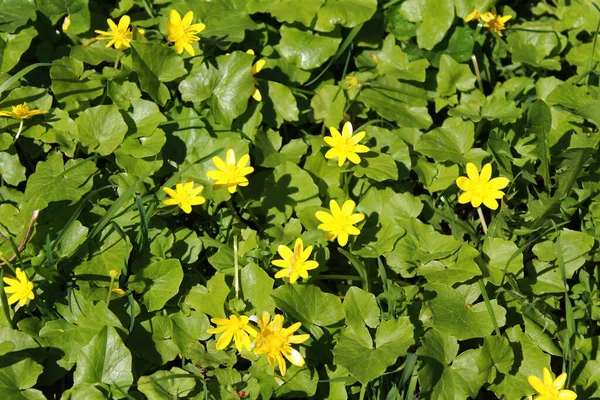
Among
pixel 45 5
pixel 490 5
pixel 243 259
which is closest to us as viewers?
pixel 243 259

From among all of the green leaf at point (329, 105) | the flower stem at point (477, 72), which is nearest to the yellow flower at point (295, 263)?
the green leaf at point (329, 105)

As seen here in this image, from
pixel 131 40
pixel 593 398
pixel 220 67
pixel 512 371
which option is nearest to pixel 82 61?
pixel 131 40

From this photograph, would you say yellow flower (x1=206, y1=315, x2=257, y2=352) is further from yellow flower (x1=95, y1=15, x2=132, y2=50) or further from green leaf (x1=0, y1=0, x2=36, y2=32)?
green leaf (x1=0, y1=0, x2=36, y2=32)

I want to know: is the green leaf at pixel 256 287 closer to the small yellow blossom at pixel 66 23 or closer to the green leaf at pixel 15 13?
the small yellow blossom at pixel 66 23

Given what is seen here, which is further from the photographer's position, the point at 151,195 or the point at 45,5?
the point at 45,5

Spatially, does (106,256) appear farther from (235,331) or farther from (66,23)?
(66,23)

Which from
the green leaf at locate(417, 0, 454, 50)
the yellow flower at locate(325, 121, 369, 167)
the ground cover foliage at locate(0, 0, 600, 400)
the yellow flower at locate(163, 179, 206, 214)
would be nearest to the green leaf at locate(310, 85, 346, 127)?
the ground cover foliage at locate(0, 0, 600, 400)

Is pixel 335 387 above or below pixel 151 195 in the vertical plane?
below

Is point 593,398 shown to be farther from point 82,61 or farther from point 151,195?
point 82,61
